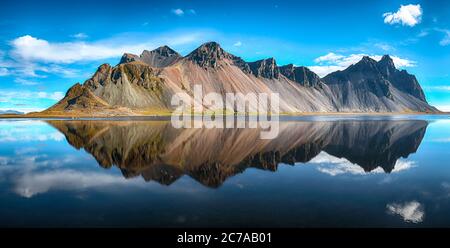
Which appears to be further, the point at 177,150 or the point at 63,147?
the point at 63,147

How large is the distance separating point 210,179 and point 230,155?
12.4 meters

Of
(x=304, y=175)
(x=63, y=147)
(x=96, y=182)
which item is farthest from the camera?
(x=63, y=147)

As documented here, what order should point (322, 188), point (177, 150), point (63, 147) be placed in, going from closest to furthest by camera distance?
point (322, 188) < point (177, 150) < point (63, 147)

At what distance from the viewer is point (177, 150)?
4175 cm

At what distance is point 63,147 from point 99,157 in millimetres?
13676
